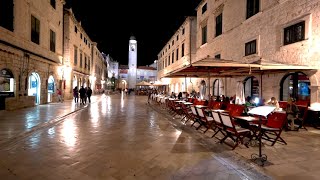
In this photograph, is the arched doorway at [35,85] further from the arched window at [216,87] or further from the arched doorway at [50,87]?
the arched window at [216,87]

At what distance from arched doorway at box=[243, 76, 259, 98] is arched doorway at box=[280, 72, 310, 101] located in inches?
103

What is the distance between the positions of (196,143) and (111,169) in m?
3.13

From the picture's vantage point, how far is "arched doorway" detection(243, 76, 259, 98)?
15.2 metres

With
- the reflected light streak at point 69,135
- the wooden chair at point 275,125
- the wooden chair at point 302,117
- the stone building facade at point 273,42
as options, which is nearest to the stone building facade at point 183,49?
the stone building facade at point 273,42

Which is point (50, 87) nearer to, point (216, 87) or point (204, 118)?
point (216, 87)

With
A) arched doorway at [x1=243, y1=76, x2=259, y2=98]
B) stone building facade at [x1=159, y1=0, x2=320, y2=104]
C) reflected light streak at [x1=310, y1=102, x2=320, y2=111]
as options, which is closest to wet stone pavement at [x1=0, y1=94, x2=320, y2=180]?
reflected light streak at [x1=310, y1=102, x2=320, y2=111]

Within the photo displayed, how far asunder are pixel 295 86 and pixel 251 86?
4006mm

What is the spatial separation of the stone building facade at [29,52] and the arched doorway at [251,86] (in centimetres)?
1434

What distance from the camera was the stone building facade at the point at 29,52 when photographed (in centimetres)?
1410

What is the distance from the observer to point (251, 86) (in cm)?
1577

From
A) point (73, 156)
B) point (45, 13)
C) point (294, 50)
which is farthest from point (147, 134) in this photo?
point (45, 13)

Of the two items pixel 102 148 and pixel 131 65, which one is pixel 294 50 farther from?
pixel 131 65

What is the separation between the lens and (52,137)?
782cm

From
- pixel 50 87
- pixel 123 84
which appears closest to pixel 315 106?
pixel 50 87
